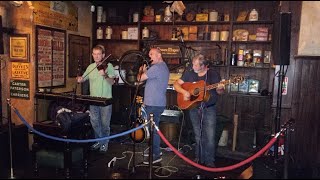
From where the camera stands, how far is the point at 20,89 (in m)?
5.36

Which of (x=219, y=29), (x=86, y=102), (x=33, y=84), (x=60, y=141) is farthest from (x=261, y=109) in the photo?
(x=33, y=84)

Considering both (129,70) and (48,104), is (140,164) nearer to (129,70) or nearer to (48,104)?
(48,104)

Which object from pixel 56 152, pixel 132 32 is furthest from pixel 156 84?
pixel 132 32

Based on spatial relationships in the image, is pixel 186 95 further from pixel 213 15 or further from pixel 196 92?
pixel 213 15

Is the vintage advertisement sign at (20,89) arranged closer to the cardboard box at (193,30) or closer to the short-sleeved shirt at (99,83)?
the short-sleeved shirt at (99,83)

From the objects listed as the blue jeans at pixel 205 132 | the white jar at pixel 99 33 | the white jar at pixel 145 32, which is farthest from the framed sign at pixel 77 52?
the blue jeans at pixel 205 132

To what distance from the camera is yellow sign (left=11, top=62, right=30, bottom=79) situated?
5.27 m

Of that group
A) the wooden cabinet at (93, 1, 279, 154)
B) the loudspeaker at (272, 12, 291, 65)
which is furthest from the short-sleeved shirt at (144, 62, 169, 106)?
the wooden cabinet at (93, 1, 279, 154)

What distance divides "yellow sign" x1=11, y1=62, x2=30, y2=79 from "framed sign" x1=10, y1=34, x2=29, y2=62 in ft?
0.30

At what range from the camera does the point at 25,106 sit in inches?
212

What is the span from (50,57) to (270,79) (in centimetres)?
444

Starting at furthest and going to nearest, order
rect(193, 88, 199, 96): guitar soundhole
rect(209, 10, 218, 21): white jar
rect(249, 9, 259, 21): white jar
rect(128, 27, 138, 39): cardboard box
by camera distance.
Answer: rect(128, 27, 138, 39): cardboard box → rect(209, 10, 218, 21): white jar → rect(249, 9, 259, 21): white jar → rect(193, 88, 199, 96): guitar soundhole

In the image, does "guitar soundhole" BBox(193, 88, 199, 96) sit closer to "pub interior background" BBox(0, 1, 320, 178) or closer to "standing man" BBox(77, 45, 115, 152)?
"pub interior background" BBox(0, 1, 320, 178)

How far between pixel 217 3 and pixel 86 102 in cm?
388
